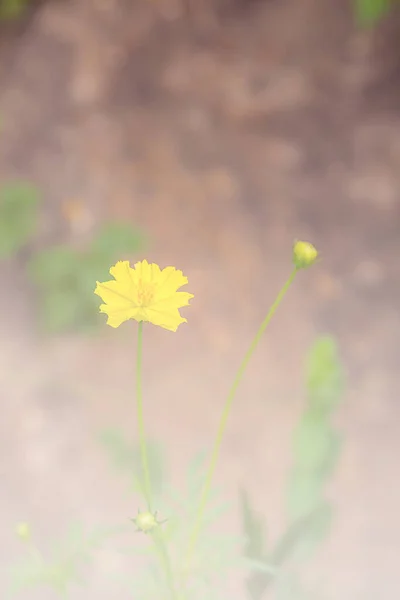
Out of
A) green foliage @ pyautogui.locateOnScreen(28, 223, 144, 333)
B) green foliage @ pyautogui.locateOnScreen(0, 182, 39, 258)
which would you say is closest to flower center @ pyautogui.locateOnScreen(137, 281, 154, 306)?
green foliage @ pyautogui.locateOnScreen(28, 223, 144, 333)

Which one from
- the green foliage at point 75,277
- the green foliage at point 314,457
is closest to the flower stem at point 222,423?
the green foliage at point 314,457

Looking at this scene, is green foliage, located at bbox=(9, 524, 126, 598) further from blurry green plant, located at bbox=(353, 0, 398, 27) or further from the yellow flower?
blurry green plant, located at bbox=(353, 0, 398, 27)

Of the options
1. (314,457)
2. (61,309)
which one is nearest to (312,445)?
(314,457)

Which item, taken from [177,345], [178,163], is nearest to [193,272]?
[177,345]

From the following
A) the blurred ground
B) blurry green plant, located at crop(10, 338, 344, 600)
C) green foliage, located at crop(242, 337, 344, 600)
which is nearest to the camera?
blurry green plant, located at crop(10, 338, 344, 600)

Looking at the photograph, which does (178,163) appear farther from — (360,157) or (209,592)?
(209,592)

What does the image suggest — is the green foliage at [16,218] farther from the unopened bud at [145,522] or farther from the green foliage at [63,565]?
the unopened bud at [145,522]
